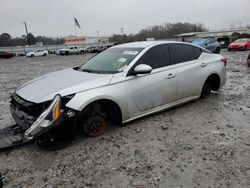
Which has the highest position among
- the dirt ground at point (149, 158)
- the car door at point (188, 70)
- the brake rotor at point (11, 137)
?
the car door at point (188, 70)

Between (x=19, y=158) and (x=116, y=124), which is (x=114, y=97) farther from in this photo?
(x=19, y=158)

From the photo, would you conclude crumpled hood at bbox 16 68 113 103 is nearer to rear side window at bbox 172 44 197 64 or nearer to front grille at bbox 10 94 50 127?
front grille at bbox 10 94 50 127

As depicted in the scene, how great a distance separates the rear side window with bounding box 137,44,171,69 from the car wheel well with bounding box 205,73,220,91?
1.39m

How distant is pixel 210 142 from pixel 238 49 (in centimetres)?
2140

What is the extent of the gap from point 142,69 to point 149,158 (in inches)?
58.1

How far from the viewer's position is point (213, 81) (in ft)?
17.6

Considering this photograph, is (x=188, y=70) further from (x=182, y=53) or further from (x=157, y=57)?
(x=157, y=57)

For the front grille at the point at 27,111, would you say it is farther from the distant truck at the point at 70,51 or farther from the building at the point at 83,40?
the building at the point at 83,40

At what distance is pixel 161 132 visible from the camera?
12.1ft

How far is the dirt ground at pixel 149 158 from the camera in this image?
98.4 inches

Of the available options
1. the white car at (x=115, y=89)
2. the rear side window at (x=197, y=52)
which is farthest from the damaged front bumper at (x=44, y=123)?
the rear side window at (x=197, y=52)

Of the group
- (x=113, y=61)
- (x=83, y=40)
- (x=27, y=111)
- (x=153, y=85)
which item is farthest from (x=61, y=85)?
(x=83, y=40)

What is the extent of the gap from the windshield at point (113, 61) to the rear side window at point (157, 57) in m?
0.17

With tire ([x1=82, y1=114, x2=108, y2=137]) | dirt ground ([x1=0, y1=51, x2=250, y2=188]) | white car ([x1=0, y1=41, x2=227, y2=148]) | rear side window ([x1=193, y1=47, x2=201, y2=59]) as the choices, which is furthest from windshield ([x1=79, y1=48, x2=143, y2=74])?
rear side window ([x1=193, y1=47, x2=201, y2=59])
